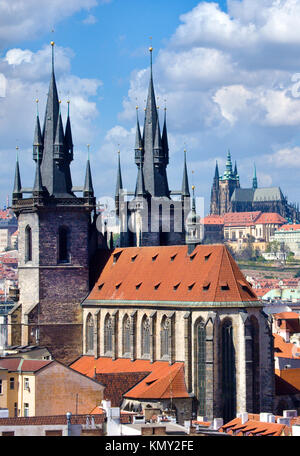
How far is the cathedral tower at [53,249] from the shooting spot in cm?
9600

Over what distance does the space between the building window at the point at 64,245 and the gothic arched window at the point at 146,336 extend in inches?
383

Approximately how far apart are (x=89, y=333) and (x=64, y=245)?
261 inches

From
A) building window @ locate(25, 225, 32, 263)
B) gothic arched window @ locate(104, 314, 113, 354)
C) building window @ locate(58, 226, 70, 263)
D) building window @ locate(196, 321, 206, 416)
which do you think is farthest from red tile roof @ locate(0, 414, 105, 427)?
building window @ locate(25, 225, 32, 263)

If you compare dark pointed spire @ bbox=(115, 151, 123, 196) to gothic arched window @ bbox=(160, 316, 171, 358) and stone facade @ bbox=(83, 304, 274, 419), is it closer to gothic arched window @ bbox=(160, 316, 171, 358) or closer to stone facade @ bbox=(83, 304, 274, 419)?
stone facade @ bbox=(83, 304, 274, 419)

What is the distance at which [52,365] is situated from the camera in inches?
3130

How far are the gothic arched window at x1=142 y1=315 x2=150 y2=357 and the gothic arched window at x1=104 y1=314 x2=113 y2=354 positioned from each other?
14.0ft

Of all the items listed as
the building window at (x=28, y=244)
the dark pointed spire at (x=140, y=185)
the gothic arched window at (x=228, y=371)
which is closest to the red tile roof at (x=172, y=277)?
the gothic arched window at (x=228, y=371)

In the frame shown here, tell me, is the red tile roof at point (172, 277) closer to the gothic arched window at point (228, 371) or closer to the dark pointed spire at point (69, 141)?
the gothic arched window at point (228, 371)

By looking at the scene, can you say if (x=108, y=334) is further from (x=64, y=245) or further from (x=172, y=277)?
(x=172, y=277)

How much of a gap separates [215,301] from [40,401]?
42.0ft

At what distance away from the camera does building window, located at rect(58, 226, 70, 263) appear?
96812mm

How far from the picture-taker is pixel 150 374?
3391 inches
